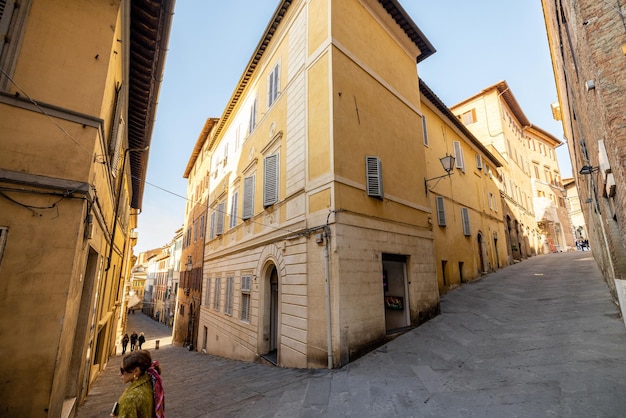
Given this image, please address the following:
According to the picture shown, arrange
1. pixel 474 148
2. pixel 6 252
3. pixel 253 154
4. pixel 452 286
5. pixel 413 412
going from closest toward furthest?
1. pixel 6 252
2. pixel 413 412
3. pixel 253 154
4. pixel 452 286
5. pixel 474 148

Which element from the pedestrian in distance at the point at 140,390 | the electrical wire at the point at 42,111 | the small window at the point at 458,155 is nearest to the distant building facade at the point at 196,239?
the electrical wire at the point at 42,111

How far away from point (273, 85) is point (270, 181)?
3.95 m

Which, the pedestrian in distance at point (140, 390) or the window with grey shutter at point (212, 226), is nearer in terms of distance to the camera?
the pedestrian in distance at point (140, 390)

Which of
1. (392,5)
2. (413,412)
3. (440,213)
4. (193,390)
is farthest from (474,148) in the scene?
(193,390)

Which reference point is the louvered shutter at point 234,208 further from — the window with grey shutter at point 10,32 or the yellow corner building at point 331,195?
the window with grey shutter at point 10,32

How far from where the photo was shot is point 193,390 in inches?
255

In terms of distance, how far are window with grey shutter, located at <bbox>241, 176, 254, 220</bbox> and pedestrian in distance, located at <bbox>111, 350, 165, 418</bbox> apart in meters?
8.82

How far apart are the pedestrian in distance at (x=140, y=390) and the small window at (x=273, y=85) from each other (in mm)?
9730

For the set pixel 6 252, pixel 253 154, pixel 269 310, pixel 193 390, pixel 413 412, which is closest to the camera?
pixel 6 252

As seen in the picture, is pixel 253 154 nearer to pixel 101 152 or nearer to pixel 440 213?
pixel 101 152

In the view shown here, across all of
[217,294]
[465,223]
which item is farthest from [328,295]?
[465,223]

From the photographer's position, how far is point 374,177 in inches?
324

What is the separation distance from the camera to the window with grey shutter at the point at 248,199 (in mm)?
11539

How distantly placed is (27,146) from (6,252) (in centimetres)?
142
